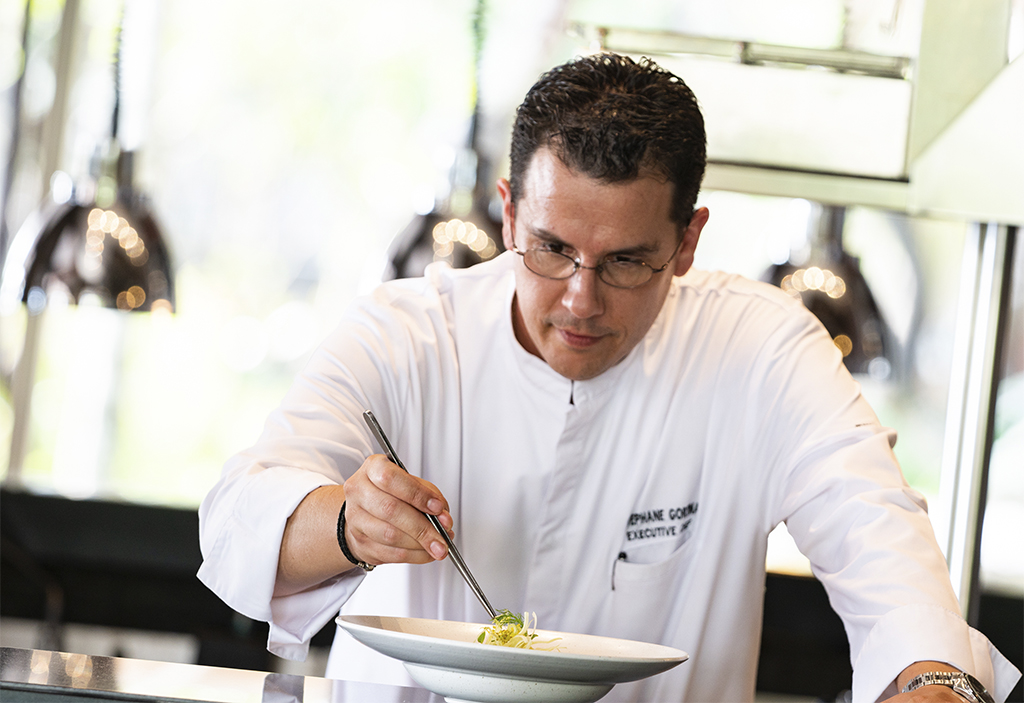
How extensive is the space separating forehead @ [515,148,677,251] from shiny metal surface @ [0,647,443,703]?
1.99 feet

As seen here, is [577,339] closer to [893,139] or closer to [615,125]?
[615,125]

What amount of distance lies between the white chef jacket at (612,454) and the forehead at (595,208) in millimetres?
270

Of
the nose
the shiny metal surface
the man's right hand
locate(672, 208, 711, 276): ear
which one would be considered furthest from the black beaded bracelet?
locate(672, 208, 711, 276): ear

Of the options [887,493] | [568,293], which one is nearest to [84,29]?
[568,293]

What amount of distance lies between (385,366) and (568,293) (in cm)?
31

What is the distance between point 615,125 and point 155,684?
847 mm

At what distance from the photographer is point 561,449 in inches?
60.8

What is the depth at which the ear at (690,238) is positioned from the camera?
1509 millimetres

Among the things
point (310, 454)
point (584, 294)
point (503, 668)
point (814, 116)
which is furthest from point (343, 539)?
point (814, 116)

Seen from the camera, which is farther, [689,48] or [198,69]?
[198,69]

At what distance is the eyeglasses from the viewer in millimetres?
1378

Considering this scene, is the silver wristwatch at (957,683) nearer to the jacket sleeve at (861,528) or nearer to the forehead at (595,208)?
the jacket sleeve at (861,528)

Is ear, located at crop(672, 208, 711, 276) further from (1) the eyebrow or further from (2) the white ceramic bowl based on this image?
(2) the white ceramic bowl

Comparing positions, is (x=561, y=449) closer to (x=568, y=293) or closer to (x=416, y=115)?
(x=568, y=293)
